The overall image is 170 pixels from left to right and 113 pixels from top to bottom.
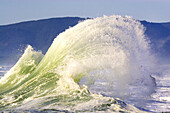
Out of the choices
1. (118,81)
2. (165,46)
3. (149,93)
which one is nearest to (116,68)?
(118,81)

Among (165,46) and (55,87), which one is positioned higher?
(165,46)

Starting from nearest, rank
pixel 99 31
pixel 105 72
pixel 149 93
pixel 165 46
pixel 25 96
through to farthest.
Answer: pixel 25 96 → pixel 105 72 → pixel 149 93 → pixel 99 31 → pixel 165 46

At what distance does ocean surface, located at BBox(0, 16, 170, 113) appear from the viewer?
8.70 m

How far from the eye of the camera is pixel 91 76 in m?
11.8

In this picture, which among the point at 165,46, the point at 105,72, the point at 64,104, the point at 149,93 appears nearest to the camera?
the point at 64,104

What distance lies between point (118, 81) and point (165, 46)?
616 ft

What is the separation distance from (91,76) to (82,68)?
1.62ft

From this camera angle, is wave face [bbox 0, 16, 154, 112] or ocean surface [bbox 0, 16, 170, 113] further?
wave face [bbox 0, 16, 154, 112]

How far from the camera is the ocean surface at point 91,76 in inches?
343

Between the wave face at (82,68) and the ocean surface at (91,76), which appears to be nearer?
the ocean surface at (91,76)

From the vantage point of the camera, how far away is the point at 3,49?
197 metres

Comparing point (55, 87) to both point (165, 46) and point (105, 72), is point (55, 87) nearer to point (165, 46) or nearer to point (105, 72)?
point (105, 72)

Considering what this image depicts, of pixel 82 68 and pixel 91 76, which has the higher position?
pixel 82 68

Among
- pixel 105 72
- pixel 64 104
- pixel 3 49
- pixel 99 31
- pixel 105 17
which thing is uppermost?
pixel 3 49
